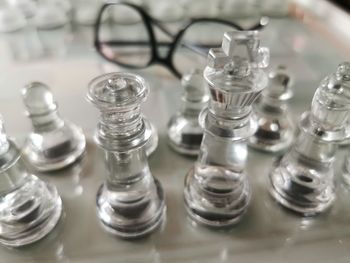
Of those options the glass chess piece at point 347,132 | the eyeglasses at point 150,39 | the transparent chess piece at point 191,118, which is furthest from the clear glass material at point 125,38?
Answer: the glass chess piece at point 347,132

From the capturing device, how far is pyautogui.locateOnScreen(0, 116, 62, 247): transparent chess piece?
231 mm

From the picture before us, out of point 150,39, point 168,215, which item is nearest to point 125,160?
point 168,215

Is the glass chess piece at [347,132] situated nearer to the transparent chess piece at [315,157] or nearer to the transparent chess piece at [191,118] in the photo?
the transparent chess piece at [315,157]

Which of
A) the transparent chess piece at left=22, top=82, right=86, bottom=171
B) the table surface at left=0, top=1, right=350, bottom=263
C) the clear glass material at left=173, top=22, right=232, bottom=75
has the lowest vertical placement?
the table surface at left=0, top=1, right=350, bottom=263

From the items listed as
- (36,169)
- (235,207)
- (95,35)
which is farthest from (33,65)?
(235,207)

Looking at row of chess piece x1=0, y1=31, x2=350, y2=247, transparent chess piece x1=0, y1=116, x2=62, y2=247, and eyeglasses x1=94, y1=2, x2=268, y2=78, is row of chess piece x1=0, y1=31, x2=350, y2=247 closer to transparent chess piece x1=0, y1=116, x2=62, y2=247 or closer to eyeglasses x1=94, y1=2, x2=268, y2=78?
transparent chess piece x1=0, y1=116, x2=62, y2=247

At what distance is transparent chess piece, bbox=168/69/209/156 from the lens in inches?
12.0

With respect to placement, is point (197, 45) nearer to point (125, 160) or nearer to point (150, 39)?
point (150, 39)

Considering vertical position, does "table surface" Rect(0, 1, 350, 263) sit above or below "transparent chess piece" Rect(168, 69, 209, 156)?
below

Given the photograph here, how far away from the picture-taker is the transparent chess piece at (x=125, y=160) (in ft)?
0.71

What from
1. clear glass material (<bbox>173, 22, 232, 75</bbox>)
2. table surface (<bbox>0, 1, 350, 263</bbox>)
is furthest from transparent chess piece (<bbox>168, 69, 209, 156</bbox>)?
clear glass material (<bbox>173, 22, 232, 75</bbox>)

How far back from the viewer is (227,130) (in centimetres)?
23

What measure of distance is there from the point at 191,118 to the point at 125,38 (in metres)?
0.22

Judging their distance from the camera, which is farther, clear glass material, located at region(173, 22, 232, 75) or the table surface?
clear glass material, located at region(173, 22, 232, 75)
